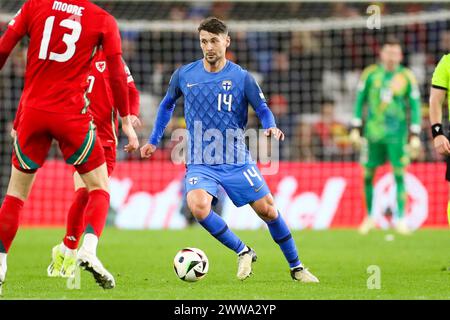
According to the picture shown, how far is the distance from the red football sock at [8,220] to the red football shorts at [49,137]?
251 millimetres

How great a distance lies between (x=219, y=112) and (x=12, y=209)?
7.07 ft

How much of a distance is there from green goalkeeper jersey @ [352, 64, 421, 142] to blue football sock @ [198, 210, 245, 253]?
6.30 meters

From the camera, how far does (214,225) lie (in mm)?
8336

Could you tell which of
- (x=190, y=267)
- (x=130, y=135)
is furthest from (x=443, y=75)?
(x=130, y=135)

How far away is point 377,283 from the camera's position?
7840 mm

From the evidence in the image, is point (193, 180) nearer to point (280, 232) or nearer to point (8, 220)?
point (280, 232)

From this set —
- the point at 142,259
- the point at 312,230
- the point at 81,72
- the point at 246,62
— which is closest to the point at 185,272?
the point at 81,72

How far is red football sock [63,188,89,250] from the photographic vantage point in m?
8.83

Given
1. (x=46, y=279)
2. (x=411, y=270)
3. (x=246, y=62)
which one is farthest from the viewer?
(x=246, y=62)

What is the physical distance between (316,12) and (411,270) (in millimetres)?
13363

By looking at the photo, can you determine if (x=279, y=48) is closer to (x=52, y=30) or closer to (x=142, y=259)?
(x=142, y=259)

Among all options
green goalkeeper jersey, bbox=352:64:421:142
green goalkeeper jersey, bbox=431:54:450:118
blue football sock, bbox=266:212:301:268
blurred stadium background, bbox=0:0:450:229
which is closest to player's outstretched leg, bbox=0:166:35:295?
blue football sock, bbox=266:212:301:268

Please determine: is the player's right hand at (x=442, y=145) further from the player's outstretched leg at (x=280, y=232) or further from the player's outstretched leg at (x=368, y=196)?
the player's outstretched leg at (x=368, y=196)

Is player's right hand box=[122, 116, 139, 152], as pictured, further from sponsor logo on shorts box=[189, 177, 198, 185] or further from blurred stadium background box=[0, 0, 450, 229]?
blurred stadium background box=[0, 0, 450, 229]
